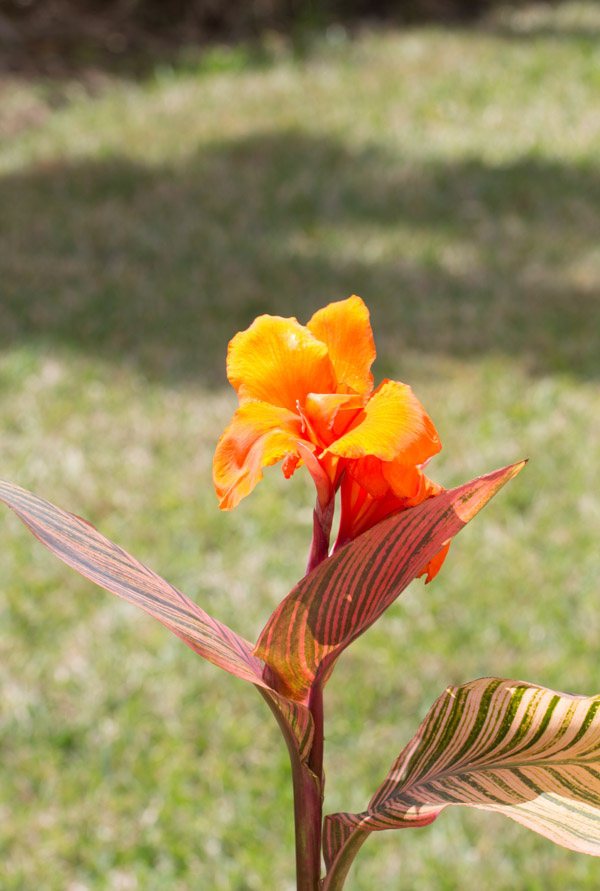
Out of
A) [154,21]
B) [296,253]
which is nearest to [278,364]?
[296,253]

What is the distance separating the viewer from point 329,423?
0.41m

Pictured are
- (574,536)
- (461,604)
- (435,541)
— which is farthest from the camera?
(574,536)

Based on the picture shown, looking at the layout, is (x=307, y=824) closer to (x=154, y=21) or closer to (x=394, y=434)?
(x=394, y=434)

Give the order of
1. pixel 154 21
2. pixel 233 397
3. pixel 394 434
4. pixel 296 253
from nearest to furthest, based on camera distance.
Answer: pixel 394 434 < pixel 233 397 < pixel 296 253 < pixel 154 21

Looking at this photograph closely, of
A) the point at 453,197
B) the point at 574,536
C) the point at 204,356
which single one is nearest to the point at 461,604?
the point at 574,536

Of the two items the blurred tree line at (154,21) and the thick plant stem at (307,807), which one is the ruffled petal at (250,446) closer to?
the thick plant stem at (307,807)

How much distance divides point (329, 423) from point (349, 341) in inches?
1.8

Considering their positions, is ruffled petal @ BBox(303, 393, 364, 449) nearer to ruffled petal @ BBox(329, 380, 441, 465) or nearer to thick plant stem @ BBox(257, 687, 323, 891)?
ruffled petal @ BBox(329, 380, 441, 465)

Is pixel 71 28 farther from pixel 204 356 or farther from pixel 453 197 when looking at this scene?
pixel 204 356

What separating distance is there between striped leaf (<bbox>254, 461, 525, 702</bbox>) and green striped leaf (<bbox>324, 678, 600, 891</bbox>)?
0.06 metres

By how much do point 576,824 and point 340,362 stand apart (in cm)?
22

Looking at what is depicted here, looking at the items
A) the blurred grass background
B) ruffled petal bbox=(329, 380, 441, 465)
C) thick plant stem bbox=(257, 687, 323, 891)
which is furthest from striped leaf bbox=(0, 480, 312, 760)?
the blurred grass background

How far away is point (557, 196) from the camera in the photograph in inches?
171

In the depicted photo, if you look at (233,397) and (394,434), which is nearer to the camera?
(394,434)
